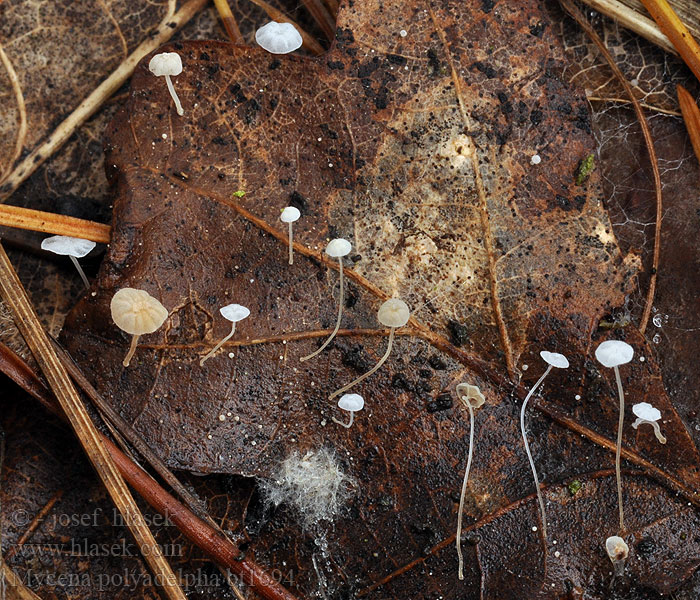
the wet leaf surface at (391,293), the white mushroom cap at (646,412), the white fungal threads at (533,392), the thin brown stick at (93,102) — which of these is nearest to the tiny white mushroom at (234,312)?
the wet leaf surface at (391,293)

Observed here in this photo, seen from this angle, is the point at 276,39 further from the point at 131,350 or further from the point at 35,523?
the point at 35,523

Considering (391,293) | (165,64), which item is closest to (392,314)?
(391,293)

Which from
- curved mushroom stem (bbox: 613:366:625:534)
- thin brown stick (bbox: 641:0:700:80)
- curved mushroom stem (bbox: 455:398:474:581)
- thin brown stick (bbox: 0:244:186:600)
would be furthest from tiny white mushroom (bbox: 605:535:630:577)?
thin brown stick (bbox: 641:0:700:80)

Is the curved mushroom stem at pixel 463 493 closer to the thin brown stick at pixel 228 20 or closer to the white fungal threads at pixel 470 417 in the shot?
the white fungal threads at pixel 470 417

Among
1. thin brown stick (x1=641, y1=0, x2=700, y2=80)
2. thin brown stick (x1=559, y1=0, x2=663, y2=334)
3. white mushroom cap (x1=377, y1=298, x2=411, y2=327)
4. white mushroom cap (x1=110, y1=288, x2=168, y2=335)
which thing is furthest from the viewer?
thin brown stick (x1=641, y1=0, x2=700, y2=80)

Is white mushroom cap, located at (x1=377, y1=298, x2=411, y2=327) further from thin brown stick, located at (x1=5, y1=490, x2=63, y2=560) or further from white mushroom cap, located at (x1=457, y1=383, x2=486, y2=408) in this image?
thin brown stick, located at (x1=5, y1=490, x2=63, y2=560)

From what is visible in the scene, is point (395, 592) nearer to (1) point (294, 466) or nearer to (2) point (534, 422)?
(1) point (294, 466)
